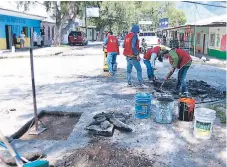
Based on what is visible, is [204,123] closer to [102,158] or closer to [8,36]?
[102,158]

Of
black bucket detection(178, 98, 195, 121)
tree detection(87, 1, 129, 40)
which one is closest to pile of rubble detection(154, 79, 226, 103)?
black bucket detection(178, 98, 195, 121)

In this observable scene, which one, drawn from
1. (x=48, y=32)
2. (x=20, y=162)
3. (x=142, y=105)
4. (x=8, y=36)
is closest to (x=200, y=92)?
(x=142, y=105)

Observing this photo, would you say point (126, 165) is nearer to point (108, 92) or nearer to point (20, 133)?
point (20, 133)

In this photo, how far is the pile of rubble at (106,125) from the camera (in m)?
5.38

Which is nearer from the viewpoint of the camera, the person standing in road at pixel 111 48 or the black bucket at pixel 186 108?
the black bucket at pixel 186 108

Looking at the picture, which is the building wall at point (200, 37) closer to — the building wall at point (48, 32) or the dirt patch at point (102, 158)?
the building wall at point (48, 32)

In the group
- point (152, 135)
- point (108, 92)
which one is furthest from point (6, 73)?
point (152, 135)

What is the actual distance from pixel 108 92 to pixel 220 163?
4.99 m

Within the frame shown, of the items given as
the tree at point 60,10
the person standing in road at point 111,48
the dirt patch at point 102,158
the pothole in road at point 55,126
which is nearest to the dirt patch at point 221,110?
the dirt patch at point 102,158

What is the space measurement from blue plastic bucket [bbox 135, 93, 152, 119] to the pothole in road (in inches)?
53.3

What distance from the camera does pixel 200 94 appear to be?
8.74 metres

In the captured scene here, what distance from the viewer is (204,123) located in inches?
208

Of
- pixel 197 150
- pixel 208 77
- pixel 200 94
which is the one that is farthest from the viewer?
pixel 208 77

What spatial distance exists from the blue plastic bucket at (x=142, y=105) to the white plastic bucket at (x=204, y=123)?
1253 millimetres
